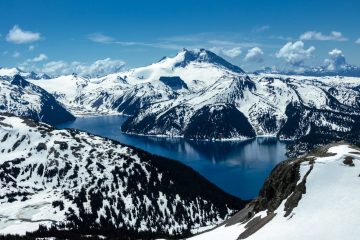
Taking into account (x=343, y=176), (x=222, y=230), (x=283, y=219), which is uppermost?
(x=343, y=176)

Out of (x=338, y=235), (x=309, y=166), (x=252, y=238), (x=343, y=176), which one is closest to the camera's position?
(x=338, y=235)

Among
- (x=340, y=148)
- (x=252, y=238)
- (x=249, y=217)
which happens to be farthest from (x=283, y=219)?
(x=340, y=148)

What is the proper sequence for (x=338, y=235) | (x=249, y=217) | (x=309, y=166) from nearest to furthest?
(x=338, y=235) < (x=309, y=166) < (x=249, y=217)

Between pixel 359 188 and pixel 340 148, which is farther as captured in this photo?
pixel 340 148

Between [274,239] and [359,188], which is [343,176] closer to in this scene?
[359,188]

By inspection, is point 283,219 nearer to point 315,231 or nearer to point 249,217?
point 315,231

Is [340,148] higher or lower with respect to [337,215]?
higher
